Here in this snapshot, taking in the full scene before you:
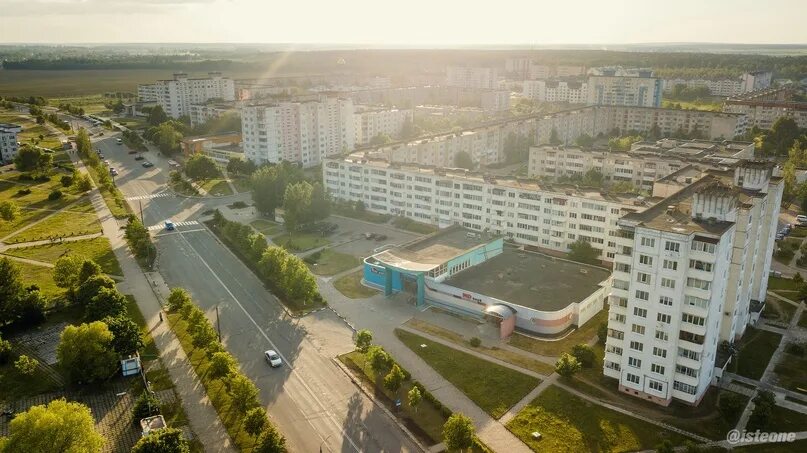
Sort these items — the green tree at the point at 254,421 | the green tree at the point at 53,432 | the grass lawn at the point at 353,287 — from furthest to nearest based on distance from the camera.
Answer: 1. the grass lawn at the point at 353,287
2. the green tree at the point at 254,421
3. the green tree at the point at 53,432

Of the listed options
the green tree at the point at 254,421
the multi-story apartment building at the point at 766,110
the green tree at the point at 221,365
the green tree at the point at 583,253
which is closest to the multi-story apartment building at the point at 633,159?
the green tree at the point at 583,253

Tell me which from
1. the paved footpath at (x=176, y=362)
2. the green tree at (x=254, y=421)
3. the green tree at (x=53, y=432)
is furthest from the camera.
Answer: the paved footpath at (x=176, y=362)

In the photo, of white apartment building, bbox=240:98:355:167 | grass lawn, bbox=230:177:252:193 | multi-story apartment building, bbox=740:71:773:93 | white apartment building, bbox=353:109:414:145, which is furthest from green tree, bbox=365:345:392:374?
multi-story apartment building, bbox=740:71:773:93

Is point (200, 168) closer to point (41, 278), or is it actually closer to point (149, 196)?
point (149, 196)

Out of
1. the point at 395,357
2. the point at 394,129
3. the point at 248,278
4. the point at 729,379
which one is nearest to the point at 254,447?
the point at 395,357

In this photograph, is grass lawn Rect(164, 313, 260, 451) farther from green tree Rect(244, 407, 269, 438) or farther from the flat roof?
the flat roof

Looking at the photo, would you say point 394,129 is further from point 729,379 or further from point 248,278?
point 729,379

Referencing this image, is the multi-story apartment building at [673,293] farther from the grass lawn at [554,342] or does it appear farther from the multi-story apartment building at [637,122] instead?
the multi-story apartment building at [637,122]
